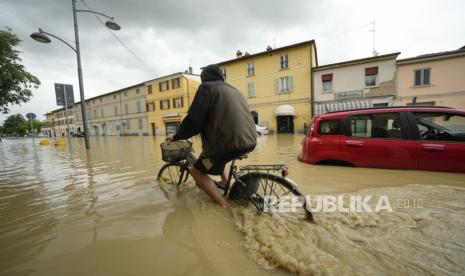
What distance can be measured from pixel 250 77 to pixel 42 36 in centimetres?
1785

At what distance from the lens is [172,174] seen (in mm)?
3771

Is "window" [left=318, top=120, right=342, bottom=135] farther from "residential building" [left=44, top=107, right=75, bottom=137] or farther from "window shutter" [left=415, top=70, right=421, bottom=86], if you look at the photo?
"residential building" [left=44, top=107, right=75, bottom=137]

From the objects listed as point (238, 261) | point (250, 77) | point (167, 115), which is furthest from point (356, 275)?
point (167, 115)

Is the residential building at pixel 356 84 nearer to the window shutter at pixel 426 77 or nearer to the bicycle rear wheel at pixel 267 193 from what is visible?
the window shutter at pixel 426 77

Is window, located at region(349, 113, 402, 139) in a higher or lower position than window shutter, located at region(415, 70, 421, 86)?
lower

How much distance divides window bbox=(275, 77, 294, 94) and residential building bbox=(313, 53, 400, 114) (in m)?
2.27

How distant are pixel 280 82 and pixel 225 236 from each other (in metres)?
21.1

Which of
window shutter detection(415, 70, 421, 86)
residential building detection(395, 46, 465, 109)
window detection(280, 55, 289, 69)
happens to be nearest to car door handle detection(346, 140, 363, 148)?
residential building detection(395, 46, 465, 109)

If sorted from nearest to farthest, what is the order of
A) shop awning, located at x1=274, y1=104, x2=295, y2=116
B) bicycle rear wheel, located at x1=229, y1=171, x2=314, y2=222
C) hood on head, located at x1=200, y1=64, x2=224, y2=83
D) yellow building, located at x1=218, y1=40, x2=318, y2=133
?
bicycle rear wheel, located at x1=229, y1=171, x2=314, y2=222
hood on head, located at x1=200, y1=64, x2=224, y2=83
yellow building, located at x1=218, y1=40, x2=318, y2=133
shop awning, located at x1=274, y1=104, x2=295, y2=116

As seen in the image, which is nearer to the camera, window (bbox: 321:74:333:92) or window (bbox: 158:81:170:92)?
window (bbox: 321:74:333:92)

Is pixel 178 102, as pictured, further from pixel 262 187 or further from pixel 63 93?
pixel 262 187

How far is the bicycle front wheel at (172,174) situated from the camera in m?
3.45

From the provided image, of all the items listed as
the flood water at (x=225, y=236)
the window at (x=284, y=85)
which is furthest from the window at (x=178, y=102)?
the flood water at (x=225, y=236)

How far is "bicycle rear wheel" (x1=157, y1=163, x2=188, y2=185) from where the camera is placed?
3427 millimetres
